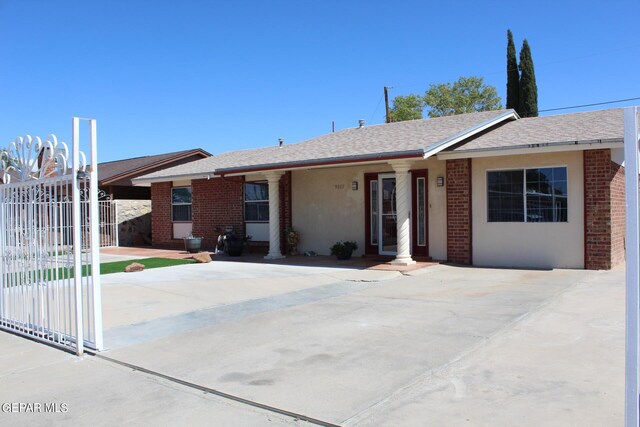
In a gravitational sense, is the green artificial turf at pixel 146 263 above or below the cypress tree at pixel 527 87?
below

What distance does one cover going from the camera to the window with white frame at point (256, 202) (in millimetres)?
17797

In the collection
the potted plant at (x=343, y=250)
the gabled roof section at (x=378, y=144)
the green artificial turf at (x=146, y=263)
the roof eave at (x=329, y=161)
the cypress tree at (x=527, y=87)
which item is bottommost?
the green artificial turf at (x=146, y=263)

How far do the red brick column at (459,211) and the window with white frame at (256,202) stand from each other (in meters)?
6.60

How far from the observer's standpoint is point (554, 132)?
12.7 metres

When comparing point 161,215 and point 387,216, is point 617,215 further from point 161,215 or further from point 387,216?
point 161,215

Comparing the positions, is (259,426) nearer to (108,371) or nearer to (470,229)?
(108,371)

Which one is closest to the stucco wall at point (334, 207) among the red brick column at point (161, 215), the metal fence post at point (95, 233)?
the red brick column at point (161, 215)

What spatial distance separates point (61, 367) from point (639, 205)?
562 centimetres

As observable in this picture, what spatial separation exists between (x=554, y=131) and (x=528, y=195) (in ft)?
5.72

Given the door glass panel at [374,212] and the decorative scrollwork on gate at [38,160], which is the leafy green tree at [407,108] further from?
the decorative scrollwork on gate at [38,160]

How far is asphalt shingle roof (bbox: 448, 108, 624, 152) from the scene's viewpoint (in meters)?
11.6

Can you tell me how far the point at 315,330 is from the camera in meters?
6.93

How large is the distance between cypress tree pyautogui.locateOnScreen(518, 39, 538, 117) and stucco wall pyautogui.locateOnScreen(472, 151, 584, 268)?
21476mm

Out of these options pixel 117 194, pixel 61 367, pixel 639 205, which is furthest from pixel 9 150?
pixel 117 194
